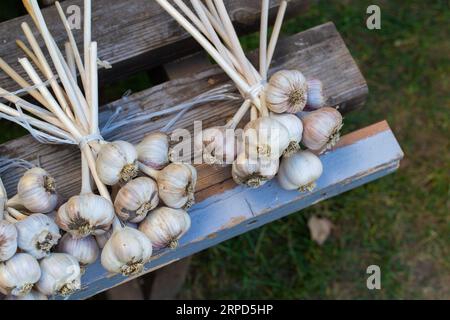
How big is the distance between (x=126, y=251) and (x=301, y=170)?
33 cm

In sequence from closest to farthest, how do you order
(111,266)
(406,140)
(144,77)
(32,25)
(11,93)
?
(111,266), (11,93), (32,25), (144,77), (406,140)

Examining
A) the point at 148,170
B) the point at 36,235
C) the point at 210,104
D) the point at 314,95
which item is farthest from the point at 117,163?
the point at 314,95

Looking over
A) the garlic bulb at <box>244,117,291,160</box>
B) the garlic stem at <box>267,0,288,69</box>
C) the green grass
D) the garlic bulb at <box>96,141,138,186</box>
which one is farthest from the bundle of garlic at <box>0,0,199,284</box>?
→ the green grass

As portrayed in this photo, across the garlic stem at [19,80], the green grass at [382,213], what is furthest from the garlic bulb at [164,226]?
the green grass at [382,213]

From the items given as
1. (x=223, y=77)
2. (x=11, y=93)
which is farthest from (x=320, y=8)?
(x=11, y=93)

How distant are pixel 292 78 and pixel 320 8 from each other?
1.09 m

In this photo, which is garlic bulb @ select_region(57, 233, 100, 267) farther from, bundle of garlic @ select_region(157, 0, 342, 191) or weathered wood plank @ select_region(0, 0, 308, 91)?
weathered wood plank @ select_region(0, 0, 308, 91)

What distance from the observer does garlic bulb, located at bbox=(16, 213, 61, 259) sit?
0.93m

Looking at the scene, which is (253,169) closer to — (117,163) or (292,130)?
(292,130)

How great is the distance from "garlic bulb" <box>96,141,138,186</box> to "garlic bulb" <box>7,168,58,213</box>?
0.09m

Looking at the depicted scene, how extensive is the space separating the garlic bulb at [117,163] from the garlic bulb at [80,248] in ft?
0.35

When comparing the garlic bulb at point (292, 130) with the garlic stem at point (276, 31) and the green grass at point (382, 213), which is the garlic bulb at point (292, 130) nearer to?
the garlic stem at point (276, 31)

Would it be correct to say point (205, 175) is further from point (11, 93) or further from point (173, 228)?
point (11, 93)

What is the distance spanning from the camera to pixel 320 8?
204 centimetres
